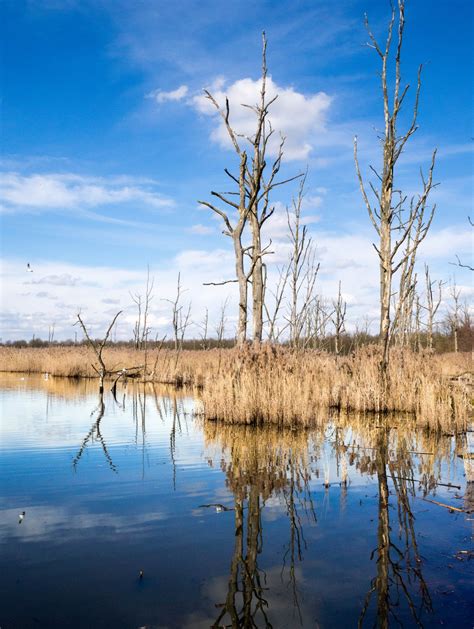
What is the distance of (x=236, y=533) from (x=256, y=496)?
1.02m

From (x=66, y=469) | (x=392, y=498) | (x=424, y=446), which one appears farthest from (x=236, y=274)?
(x=392, y=498)

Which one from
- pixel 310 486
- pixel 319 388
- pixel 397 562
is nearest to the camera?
pixel 397 562

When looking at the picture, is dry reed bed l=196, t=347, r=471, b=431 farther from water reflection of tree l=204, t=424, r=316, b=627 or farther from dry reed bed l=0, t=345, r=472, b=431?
water reflection of tree l=204, t=424, r=316, b=627

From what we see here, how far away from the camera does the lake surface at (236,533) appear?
10.6 ft

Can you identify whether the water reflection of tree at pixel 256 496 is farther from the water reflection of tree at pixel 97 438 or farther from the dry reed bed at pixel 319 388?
the water reflection of tree at pixel 97 438

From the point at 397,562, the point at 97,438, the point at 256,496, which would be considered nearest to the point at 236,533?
the point at 256,496

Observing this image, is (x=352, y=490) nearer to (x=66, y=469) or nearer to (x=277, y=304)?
(x=66, y=469)

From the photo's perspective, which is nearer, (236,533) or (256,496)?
(236,533)

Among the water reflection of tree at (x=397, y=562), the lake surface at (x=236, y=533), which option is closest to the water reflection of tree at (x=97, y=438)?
the lake surface at (x=236, y=533)

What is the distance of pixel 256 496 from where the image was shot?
18.1 feet

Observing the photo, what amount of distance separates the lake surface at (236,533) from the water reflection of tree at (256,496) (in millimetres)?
15

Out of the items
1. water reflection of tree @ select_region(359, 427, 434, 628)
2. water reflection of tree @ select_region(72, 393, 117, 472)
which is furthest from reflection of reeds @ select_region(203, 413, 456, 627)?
water reflection of tree @ select_region(72, 393, 117, 472)

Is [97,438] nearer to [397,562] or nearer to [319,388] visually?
[319,388]

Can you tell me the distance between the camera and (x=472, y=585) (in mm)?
3492
